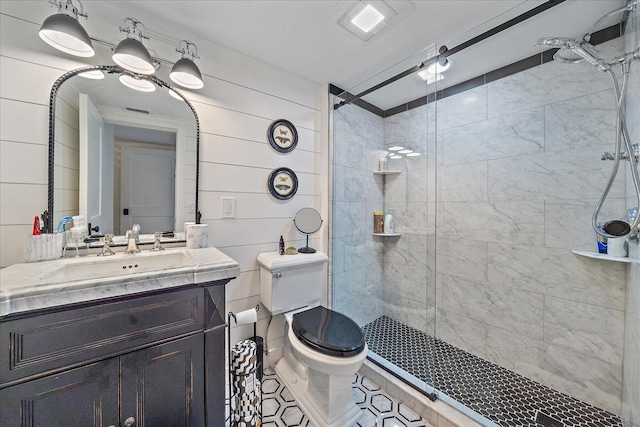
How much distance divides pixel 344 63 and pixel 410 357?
2241mm

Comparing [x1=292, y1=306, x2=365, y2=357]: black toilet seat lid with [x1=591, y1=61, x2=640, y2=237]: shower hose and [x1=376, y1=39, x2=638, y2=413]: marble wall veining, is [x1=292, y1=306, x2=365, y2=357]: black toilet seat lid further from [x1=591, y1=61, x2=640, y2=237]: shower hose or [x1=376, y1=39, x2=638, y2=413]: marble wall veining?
[x1=591, y1=61, x2=640, y2=237]: shower hose

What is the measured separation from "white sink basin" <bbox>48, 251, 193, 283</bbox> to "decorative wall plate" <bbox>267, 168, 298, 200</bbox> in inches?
29.1

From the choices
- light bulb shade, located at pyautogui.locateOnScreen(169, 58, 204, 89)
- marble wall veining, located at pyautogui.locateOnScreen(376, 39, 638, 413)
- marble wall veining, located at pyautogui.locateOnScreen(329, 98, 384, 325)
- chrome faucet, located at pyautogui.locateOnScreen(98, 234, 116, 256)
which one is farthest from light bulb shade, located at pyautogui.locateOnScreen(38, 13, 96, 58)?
marble wall veining, located at pyautogui.locateOnScreen(376, 39, 638, 413)

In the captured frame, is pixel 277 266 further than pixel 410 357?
No

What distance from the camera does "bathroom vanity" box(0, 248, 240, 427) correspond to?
2.32ft

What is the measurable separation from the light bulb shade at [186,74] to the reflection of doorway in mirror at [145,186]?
0.37m

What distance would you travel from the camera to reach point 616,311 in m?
1.34

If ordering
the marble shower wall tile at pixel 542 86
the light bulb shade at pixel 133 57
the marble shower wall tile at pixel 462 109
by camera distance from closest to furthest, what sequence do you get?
the light bulb shade at pixel 133 57
the marble shower wall tile at pixel 542 86
the marble shower wall tile at pixel 462 109

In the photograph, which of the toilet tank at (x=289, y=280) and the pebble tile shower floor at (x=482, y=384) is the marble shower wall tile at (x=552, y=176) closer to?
the pebble tile shower floor at (x=482, y=384)

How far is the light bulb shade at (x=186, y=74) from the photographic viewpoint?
1305mm

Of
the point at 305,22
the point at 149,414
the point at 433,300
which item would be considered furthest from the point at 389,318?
the point at 305,22

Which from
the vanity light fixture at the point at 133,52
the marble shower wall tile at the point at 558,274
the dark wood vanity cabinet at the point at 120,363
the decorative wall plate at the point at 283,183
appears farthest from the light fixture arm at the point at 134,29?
the marble shower wall tile at the point at 558,274

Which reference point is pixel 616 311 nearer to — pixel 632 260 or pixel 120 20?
pixel 632 260

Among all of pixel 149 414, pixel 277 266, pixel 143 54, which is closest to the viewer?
pixel 149 414
